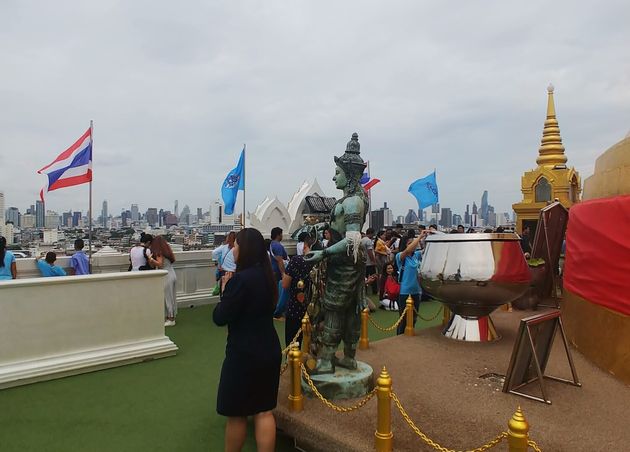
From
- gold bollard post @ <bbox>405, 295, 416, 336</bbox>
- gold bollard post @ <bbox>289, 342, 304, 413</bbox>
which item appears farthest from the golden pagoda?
gold bollard post @ <bbox>289, 342, 304, 413</bbox>

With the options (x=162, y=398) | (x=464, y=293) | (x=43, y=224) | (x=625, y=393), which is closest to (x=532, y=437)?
(x=625, y=393)

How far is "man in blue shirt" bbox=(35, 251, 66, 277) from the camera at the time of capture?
707 centimetres

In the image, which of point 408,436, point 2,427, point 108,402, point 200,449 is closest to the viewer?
point 408,436

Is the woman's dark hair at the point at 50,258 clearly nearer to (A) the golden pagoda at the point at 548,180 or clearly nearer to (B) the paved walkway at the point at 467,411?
(B) the paved walkway at the point at 467,411

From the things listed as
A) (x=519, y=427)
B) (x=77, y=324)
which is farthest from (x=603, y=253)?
(x=77, y=324)

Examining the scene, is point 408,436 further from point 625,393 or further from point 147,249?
point 147,249

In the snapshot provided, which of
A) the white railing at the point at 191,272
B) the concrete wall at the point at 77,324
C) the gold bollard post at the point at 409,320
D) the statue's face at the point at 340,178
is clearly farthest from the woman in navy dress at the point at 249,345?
the white railing at the point at 191,272

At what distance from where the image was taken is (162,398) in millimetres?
4590

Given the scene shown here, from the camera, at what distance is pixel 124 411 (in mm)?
4266

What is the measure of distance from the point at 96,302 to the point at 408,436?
412 centimetres

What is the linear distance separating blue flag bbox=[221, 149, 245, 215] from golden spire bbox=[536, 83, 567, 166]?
17152 mm

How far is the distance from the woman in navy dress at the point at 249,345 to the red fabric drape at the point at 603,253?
12.1ft

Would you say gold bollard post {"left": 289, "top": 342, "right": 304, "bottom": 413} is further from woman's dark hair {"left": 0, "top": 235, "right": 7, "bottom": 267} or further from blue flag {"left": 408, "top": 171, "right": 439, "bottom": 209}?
blue flag {"left": 408, "top": 171, "right": 439, "bottom": 209}

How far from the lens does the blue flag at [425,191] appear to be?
13234 mm
